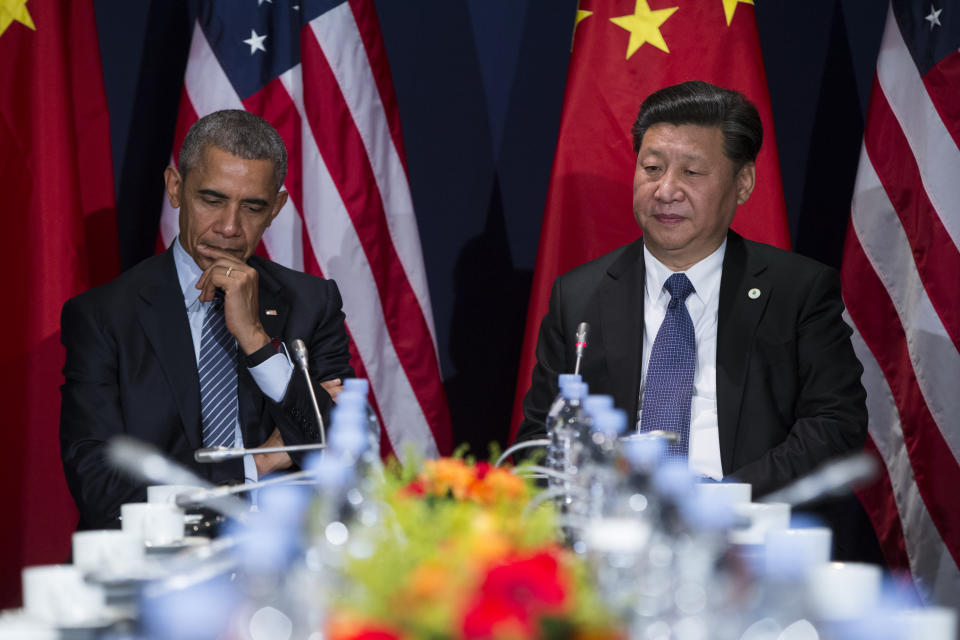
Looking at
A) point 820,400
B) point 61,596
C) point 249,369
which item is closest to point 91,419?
point 249,369

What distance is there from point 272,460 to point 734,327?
122 centimetres

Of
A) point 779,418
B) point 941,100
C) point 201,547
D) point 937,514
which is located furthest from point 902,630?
point 941,100

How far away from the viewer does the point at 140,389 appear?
263 centimetres

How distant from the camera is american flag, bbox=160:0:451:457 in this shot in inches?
137

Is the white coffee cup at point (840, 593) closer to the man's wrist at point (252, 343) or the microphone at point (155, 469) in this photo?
the microphone at point (155, 469)

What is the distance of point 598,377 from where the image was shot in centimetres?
282

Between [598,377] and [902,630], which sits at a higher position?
[598,377]

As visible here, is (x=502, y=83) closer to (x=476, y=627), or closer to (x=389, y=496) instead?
(x=389, y=496)

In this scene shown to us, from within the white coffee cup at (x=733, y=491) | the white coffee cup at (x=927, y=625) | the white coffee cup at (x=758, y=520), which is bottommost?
the white coffee cup at (x=927, y=625)

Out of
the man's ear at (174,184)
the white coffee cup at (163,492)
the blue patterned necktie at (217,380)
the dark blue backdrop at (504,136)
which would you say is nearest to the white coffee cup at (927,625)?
the white coffee cup at (163,492)

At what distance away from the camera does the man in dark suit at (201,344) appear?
254cm

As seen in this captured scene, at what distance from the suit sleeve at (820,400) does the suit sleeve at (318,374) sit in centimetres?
101

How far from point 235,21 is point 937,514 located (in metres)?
2.74

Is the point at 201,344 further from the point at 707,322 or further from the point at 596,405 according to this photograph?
the point at 596,405
